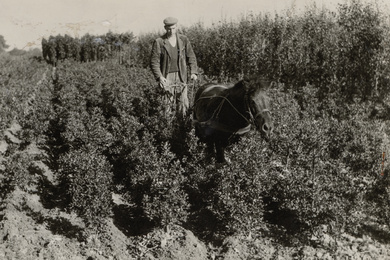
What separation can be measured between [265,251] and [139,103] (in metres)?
3.92

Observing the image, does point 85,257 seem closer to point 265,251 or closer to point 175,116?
point 265,251

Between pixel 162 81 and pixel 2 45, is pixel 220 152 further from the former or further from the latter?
pixel 2 45

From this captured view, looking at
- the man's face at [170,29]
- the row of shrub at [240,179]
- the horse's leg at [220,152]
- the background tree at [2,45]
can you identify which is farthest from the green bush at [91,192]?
the background tree at [2,45]

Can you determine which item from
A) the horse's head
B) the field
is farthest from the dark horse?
the field

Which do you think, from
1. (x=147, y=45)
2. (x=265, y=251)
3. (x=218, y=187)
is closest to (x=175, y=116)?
(x=218, y=187)

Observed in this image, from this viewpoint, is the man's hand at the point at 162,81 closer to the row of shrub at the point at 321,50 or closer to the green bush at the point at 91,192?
the green bush at the point at 91,192

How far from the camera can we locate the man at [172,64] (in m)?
6.32

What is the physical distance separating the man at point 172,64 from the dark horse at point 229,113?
38 cm

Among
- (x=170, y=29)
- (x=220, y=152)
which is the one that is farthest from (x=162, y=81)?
(x=220, y=152)

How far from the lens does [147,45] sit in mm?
22453

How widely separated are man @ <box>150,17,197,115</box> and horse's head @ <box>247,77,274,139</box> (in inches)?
67.6

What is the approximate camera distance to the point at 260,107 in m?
4.66

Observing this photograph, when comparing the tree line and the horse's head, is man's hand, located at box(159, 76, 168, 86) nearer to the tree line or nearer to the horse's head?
the horse's head

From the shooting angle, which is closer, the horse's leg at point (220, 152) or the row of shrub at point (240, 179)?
the row of shrub at point (240, 179)
